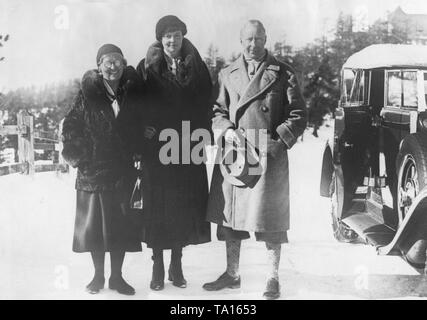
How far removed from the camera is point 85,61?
3508mm

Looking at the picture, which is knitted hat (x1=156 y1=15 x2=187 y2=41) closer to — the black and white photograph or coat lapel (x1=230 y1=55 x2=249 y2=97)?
the black and white photograph

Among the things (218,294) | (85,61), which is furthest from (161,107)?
(218,294)

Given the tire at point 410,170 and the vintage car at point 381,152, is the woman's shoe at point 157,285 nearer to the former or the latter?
the vintage car at point 381,152

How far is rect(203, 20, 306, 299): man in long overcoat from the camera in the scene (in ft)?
10.5

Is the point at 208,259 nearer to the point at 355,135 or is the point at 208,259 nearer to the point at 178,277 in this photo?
the point at 178,277

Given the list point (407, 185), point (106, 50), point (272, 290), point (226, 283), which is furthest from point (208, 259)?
point (106, 50)

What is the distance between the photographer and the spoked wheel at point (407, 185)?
305cm

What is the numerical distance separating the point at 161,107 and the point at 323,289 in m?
1.70

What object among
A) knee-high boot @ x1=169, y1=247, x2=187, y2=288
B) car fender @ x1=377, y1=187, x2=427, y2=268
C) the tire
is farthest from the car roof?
knee-high boot @ x1=169, y1=247, x2=187, y2=288

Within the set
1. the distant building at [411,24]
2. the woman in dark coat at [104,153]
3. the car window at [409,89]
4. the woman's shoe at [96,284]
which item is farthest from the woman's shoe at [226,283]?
the distant building at [411,24]

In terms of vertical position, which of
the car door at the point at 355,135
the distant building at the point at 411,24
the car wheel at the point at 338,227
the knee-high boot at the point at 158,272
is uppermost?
the distant building at the point at 411,24

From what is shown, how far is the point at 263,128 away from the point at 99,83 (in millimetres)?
1123

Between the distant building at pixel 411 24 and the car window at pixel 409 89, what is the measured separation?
19.7 inches

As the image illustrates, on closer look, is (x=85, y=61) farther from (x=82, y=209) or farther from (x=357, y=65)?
(x=357, y=65)
